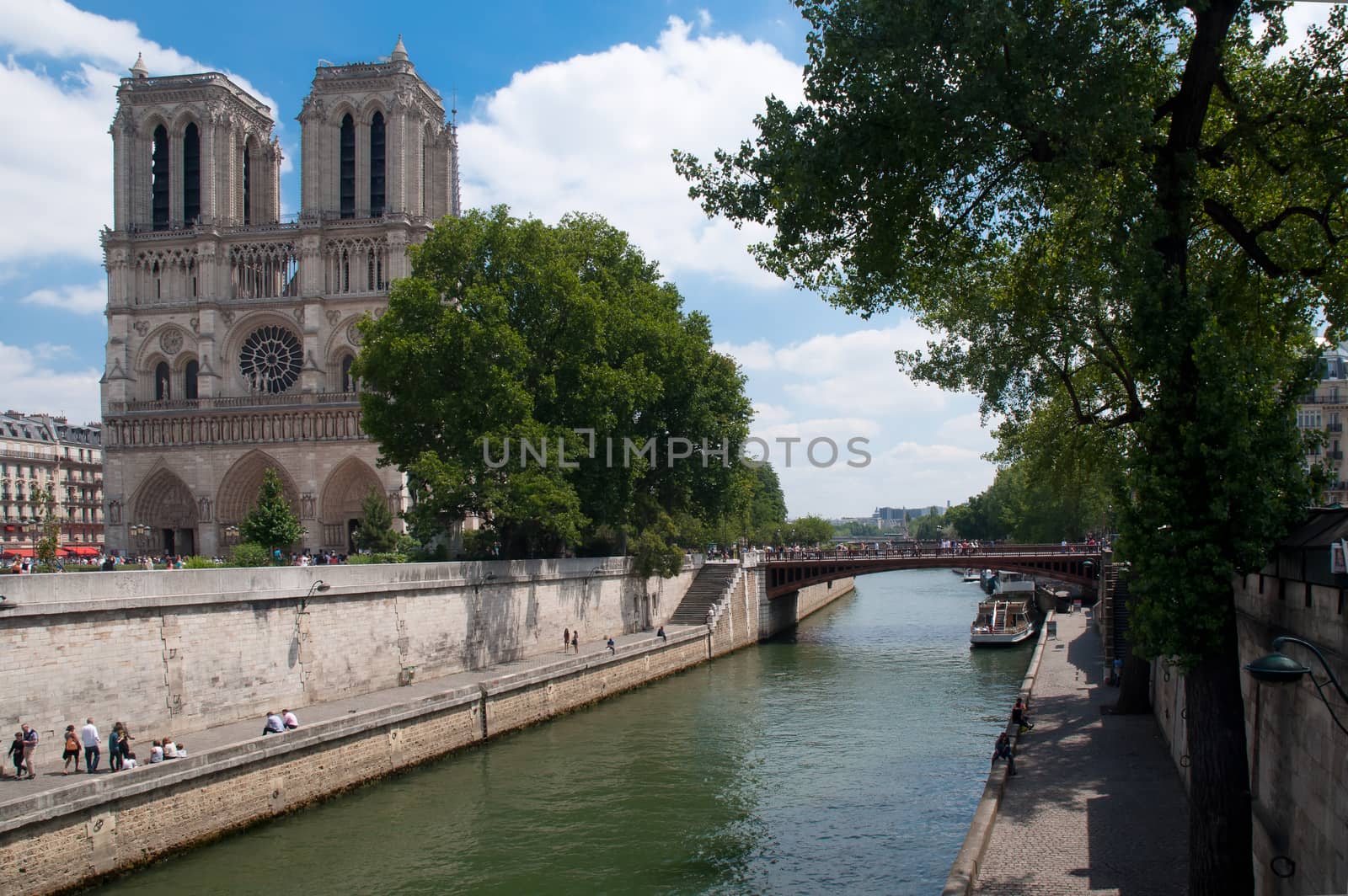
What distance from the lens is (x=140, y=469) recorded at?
61375 mm

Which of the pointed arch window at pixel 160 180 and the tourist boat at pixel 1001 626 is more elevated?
the pointed arch window at pixel 160 180

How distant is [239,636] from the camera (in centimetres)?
2128

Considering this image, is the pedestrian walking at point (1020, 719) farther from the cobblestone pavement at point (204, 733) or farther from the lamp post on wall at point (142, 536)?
the lamp post on wall at point (142, 536)

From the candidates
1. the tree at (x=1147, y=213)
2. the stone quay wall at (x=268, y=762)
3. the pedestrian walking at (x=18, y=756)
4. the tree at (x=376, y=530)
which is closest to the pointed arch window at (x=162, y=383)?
the tree at (x=376, y=530)

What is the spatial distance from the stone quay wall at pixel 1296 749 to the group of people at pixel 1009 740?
5.69 meters

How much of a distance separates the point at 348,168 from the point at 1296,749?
60.1 m

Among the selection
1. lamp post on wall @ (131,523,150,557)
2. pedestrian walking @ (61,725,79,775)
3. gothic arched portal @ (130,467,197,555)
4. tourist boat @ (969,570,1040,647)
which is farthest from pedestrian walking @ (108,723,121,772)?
gothic arched portal @ (130,467,197,555)

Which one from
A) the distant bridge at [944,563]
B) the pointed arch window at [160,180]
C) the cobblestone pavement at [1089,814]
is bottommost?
the cobblestone pavement at [1089,814]

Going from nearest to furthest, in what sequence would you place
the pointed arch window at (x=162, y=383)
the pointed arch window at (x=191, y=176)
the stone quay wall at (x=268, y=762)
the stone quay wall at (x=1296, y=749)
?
the stone quay wall at (x=1296, y=749)
the stone quay wall at (x=268, y=762)
the pointed arch window at (x=162, y=383)
the pointed arch window at (x=191, y=176)

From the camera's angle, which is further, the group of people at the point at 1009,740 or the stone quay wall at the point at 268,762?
the group of people at the point at 1009,740

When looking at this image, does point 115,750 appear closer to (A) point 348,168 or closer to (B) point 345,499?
(B) point 345,499

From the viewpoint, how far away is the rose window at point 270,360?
204 feet

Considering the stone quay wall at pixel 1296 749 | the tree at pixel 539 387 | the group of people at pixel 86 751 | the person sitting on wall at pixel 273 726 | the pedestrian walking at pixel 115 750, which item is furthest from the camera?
the tree at pixel 539 387

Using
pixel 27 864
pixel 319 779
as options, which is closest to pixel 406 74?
pixel 319 779
